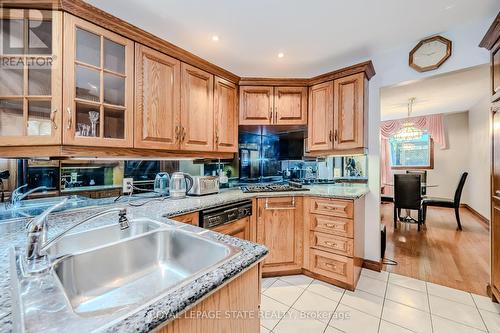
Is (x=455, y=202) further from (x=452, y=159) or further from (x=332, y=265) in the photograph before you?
(x=332, y=265)

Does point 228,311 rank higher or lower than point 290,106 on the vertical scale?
lower

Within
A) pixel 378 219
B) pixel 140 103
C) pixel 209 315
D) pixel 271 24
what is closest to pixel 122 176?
pixel 140 103

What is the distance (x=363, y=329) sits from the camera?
1591mm

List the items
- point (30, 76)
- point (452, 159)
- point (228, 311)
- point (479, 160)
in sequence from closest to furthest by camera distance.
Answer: point (228, 311), point (30, 76), point (479, 160), point (452, 159)

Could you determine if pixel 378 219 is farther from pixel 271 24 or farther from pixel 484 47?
pixel 271 24

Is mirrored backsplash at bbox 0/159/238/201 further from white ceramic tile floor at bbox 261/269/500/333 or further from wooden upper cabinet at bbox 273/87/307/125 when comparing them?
white ceramic tile floor at bbox 261/269/500/333

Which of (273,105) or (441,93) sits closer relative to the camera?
(273,105)

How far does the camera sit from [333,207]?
2158 millimetres

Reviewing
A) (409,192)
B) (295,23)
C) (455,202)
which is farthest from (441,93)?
(295,23)

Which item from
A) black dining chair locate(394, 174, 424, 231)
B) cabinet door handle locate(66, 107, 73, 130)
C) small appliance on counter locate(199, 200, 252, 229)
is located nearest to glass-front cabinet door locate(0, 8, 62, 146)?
cabinet door handle locate(66, 107, 73, 130)

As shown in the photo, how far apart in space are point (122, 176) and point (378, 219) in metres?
2.68

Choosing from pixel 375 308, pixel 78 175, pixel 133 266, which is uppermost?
pixel 78 175

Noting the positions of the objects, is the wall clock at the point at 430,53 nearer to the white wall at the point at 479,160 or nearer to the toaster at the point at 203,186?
the toaster at the point at 203,186

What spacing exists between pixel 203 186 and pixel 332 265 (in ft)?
4.90
